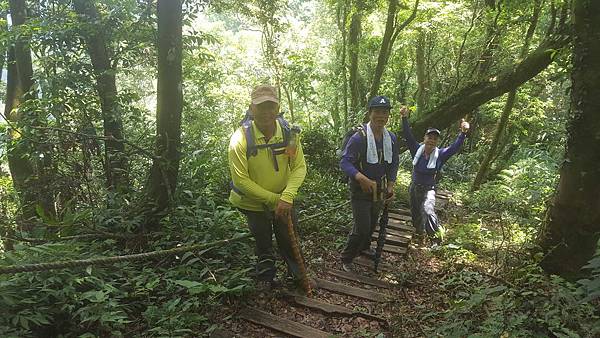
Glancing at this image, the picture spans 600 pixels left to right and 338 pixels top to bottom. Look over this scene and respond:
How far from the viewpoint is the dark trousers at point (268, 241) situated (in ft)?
14.5

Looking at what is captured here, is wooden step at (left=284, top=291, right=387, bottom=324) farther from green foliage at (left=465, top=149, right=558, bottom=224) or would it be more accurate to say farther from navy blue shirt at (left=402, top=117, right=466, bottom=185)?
green foliage at (left=465, top=149, right=558, bottom=224)

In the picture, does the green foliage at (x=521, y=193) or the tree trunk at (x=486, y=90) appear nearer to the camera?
the tree trunk at (x=486, y=90)

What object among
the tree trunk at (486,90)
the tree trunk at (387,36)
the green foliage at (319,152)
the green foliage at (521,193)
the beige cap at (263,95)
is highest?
the tree trunk at (387,36)

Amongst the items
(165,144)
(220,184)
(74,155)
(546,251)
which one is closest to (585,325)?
(546,251)

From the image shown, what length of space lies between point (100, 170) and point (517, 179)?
34.3 feet

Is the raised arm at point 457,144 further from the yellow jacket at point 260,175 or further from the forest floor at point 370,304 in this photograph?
the yellow jacket at point 260,175

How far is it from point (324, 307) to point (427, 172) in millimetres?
3297

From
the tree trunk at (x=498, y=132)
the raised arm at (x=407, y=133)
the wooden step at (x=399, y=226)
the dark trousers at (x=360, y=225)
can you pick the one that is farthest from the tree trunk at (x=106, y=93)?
the tree trunk at (x=498, y=132)

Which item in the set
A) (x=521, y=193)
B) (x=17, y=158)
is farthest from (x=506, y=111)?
(x=17, y=158)

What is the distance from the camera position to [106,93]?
661 centimetres

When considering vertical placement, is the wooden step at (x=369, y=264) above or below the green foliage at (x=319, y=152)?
below

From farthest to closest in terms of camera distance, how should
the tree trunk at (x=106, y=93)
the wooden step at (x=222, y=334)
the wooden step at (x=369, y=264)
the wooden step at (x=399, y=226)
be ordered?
the wooden step at (x=399, y=226) < the tree trunk at (x=106, y=93) < the wooden step at (x=369, y=264) < the wooden step at (x=222, y=334)

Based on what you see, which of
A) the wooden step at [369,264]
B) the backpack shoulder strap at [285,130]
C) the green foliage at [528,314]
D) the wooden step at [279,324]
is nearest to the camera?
the green foliage at [528,314]

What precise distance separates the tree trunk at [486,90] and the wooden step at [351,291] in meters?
5.77
